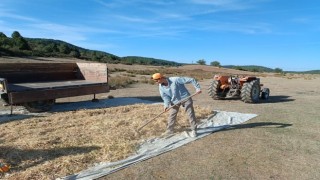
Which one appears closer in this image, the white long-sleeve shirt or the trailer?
the white long-sleeve shirt

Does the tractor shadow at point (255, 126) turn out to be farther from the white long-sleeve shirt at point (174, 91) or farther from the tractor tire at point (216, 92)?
the tractor tire at point (216, 92)

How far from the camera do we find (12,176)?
17.1 ft

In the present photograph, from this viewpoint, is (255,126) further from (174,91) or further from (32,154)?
(32,154)

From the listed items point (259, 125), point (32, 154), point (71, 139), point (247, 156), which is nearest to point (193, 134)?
point (247, 156)

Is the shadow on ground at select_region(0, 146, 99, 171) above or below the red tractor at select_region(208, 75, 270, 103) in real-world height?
below

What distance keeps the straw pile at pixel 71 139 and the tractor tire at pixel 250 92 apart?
3395mm

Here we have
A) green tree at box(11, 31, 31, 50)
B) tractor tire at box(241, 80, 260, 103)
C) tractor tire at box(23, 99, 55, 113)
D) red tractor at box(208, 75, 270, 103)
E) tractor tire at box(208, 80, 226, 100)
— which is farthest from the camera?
green tree at box(11, 31, 31, 50)

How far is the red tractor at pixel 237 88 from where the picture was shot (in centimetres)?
1354

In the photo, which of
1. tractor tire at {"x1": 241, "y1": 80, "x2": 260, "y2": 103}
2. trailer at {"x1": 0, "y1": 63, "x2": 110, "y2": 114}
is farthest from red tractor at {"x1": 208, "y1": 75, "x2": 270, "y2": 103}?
trailer at {"x1": 0, "y1": 63, "x2": 110, "y2": 114}

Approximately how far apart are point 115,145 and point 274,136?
136 inches

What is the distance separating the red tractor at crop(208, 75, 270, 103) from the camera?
44.4 ft

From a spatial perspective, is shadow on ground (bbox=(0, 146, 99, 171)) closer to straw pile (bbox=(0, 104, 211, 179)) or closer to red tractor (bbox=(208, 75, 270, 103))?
straw pile (bbox=(0, 104, 211, 179))

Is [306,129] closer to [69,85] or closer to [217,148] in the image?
[217,148]

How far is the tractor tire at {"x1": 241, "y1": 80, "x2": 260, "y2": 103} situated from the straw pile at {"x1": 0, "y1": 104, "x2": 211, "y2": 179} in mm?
3395
